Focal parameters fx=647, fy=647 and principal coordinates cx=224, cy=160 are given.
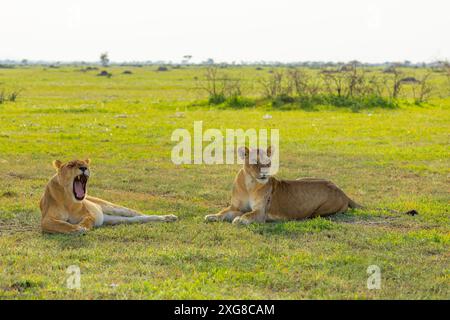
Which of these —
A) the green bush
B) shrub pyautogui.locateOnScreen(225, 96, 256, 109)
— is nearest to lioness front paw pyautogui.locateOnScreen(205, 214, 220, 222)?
shrub pyautogui.locateOnScreen(225, 96, 256, 109)

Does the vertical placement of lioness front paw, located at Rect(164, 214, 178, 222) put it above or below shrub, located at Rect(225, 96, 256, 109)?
below

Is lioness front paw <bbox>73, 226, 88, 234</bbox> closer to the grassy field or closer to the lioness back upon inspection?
the grassy field

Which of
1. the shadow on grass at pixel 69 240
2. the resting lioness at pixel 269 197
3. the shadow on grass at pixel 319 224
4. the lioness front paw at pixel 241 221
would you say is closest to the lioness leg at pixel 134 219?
the resting lioness at pixel 269 197

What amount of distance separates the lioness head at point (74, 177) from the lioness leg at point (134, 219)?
2.61 ft

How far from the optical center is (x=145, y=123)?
2567 cm

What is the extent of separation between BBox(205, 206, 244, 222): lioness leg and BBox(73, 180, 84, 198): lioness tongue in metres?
2.04

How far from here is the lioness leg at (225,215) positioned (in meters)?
10.2

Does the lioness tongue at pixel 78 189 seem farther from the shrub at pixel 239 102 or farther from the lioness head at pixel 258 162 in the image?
the shrub at pixel 239 102

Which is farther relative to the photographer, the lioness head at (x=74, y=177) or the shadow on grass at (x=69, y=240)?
the lioness head at (x=74, y=177)

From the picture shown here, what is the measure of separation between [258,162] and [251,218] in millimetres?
873

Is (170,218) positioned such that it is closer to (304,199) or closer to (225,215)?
(225,215)

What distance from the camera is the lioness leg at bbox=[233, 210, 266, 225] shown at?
32.6 feet

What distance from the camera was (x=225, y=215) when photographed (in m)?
10.3
